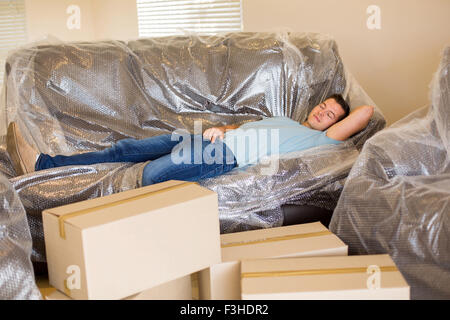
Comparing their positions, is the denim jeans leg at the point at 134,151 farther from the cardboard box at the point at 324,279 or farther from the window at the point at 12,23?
the window at the point at 12,23

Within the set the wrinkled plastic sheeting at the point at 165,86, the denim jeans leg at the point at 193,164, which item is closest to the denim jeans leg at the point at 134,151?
the denim jeans leg at the point at 193,164

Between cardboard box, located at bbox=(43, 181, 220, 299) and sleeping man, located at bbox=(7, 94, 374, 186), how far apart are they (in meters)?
0.46

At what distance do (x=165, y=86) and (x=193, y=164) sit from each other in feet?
2.29

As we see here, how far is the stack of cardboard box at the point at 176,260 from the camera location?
4.99 ft

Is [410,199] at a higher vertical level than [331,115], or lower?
lower

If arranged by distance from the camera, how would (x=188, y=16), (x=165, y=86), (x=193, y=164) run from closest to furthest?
(x=193, y=164)
(x=165, y=86)
(x=188, y=16)

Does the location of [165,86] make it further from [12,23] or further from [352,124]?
[12,23]

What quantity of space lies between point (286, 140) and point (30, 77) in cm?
125

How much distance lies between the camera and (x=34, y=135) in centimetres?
253

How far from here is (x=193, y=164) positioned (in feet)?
7.23

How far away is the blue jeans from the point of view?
7.12 ft

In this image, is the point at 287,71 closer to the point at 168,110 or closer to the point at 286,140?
the point at 286,140

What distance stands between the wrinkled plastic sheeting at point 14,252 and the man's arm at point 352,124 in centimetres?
142

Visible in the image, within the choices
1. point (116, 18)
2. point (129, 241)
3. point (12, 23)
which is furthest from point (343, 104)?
point (12, 23)
